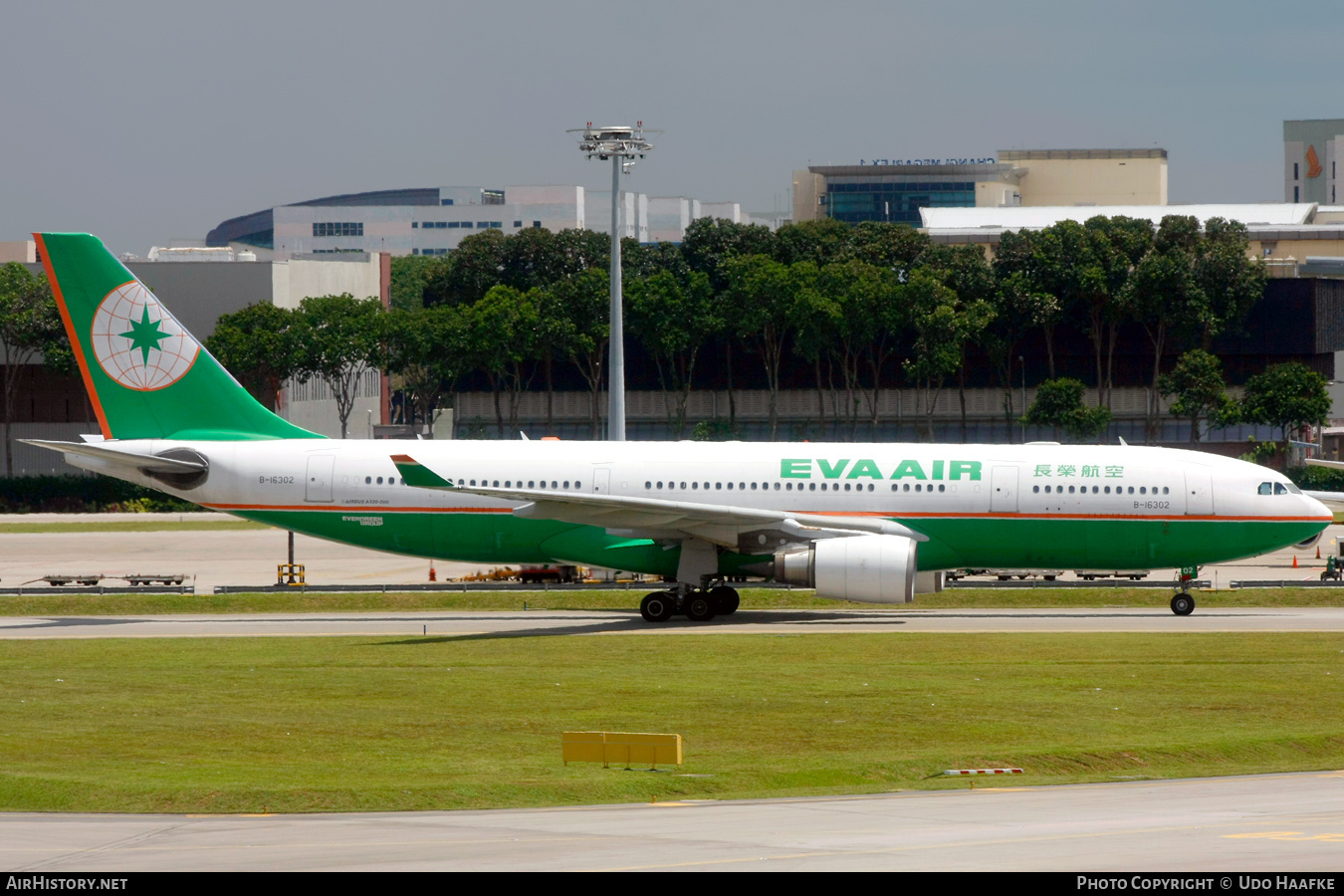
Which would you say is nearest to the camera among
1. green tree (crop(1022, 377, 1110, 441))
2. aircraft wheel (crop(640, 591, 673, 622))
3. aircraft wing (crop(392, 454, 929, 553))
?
aircraft wing (crop(392, 454, 929, 553))

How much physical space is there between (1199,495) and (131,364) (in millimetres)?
27871

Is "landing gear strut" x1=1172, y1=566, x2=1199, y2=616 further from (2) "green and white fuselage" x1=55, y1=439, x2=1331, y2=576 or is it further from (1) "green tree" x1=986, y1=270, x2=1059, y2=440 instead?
(1) "green tree" x1=986, y1=270, x2=1059, y2=440

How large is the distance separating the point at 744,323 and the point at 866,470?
196 ft

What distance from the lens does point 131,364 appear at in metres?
42.3

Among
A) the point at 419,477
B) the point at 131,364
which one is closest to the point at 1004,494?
the point at 419,477

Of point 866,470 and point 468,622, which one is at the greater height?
point 866,470

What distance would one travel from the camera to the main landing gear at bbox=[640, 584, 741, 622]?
1593 inches

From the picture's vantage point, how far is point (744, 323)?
9981 cm

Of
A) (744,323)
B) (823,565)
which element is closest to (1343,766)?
(823,565)

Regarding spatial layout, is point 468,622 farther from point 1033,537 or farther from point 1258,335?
point 1258,335

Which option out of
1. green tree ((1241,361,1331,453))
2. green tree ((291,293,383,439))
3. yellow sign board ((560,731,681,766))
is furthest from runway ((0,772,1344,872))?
green tree ((291,293,383,439))

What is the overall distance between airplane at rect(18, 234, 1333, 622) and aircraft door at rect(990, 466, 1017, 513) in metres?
0.04

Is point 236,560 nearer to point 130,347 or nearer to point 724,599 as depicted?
point 130,347

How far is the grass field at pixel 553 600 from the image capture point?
44719mm
